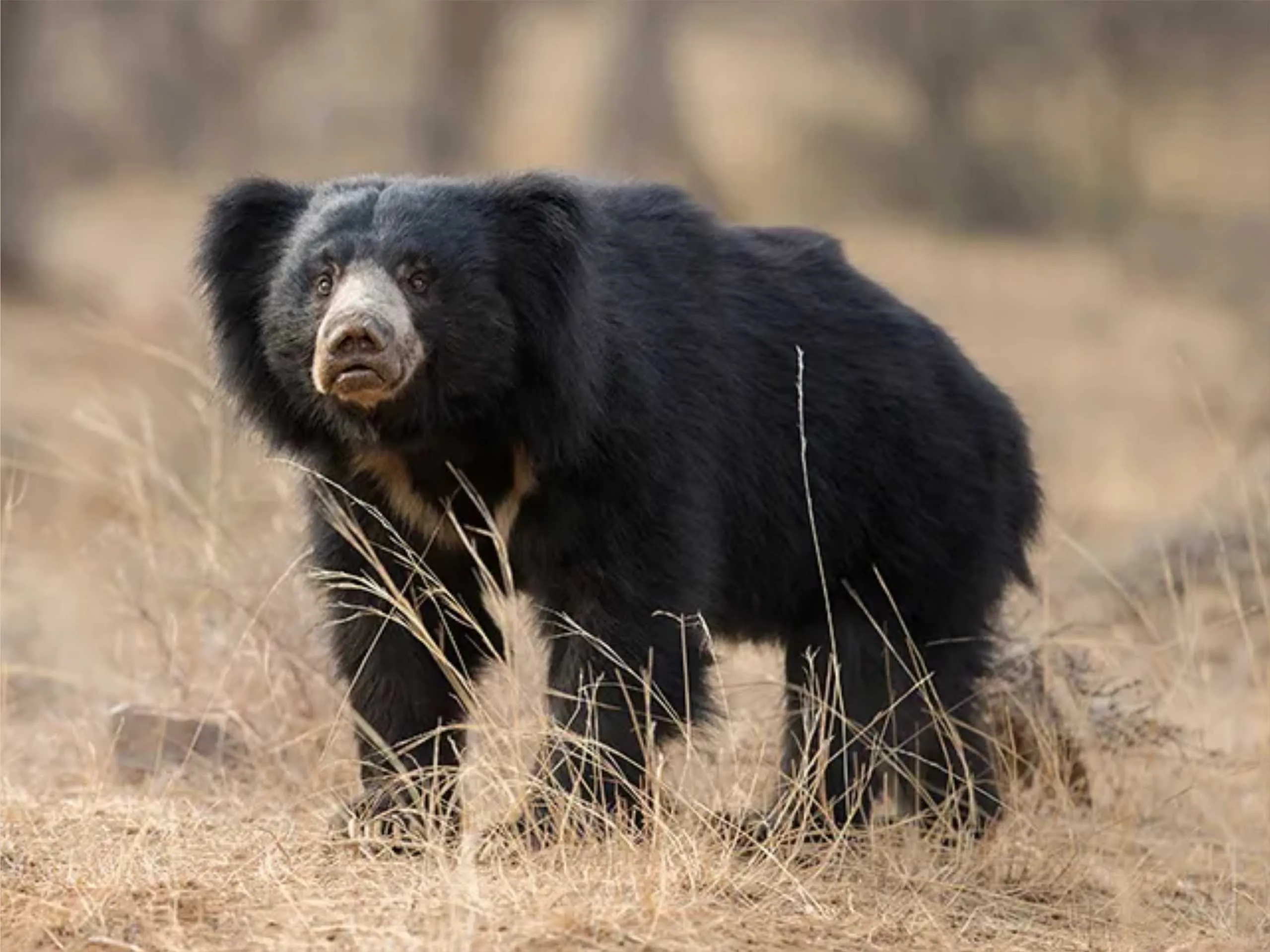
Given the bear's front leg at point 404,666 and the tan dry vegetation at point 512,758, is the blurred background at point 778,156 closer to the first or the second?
the tan dry vegetation at point 512,758

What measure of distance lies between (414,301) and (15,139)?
520 inches

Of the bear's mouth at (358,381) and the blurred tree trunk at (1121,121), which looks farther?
the blurred tree trunk at (1121,121)

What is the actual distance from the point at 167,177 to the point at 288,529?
20530 mm

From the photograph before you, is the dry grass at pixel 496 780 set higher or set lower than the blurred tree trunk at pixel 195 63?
lower

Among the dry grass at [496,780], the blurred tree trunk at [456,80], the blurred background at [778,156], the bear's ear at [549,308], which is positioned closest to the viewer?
the dry grass at [496,780]

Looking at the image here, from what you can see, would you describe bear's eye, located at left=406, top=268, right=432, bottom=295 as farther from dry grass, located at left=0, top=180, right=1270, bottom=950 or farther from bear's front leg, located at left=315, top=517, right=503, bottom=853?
dry grass, located at left=0, top=180, right=1270, bottom=950

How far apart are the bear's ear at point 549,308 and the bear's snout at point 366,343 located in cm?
29

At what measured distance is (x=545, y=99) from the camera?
2505 centimetres

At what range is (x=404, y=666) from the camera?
519 centimetres

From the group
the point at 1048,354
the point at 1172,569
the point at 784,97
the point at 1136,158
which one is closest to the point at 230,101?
the point at 784,97

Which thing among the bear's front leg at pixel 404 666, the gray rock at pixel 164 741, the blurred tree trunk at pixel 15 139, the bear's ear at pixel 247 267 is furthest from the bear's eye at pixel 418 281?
the blurred tree trunk at pixel 15 139

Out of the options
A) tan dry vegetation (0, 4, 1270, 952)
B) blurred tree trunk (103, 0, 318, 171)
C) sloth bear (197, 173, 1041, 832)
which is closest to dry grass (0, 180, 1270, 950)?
tan dry vegetation (0, 4, 1270, 952)

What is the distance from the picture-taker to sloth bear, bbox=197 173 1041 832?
4.85 m

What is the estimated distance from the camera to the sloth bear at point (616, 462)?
4852 millimetres
